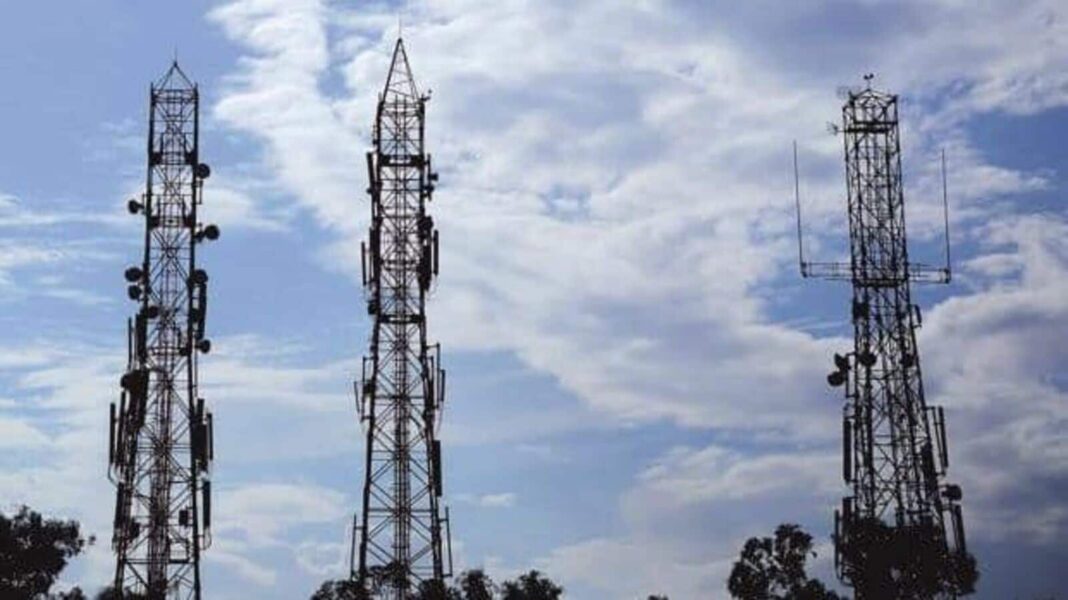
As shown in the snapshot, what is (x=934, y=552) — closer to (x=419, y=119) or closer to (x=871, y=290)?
(x=871, y=290)

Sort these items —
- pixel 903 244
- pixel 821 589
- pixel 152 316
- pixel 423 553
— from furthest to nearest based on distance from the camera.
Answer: pixel 821 589, pixel 903 244, pixel 152 316, pixel 423 553

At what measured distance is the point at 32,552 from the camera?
79.5 metres

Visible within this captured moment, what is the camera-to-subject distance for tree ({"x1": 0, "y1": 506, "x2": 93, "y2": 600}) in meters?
79.0

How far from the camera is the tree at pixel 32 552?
79.0 m

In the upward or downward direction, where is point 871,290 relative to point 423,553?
upward

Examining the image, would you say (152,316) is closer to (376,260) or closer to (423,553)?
(376,260)

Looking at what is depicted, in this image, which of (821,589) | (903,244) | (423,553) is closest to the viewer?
(423,553)

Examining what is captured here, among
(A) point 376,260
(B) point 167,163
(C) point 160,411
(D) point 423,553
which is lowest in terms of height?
(D) point 423,553

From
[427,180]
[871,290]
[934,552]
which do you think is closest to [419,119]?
[427,180]

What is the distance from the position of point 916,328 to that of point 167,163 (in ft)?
118

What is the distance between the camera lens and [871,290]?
80.9 metres

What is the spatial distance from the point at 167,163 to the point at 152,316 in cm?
724

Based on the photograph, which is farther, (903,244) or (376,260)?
(903,244)

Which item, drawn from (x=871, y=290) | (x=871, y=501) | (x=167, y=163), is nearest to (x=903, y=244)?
(x=871, y=290)
